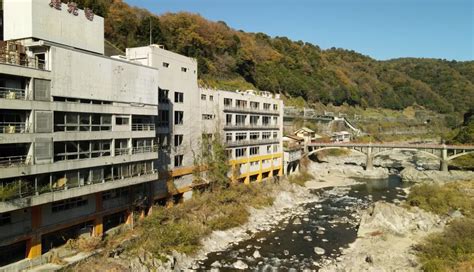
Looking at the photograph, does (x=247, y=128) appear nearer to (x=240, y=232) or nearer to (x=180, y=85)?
(x=180, y=85)

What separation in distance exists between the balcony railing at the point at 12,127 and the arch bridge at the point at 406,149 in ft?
186

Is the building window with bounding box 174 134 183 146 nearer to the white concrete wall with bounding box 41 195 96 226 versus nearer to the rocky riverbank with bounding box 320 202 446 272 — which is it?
the white concrete wall with bounding box 41 195 96 226

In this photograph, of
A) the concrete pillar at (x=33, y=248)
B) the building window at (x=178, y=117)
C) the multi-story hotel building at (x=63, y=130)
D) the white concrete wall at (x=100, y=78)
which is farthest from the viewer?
the building window at (x=178, y=117)

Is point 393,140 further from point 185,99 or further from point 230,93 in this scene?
point 185,99

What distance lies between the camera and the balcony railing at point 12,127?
20.2 m

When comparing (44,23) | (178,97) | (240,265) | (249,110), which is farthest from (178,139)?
(44,23)

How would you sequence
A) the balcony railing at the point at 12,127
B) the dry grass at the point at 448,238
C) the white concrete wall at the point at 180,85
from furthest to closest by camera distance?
the white concrete wall at the point at 180,85 < the dry grass at the point at 448,238 < the balcony railing at the point at 12,127

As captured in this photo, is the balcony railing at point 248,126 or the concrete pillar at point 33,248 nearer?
the concrete pillar at point 33,248

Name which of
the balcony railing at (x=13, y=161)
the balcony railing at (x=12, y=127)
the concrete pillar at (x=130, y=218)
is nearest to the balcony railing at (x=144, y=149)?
the concrete pillar at (x=130, y=218)

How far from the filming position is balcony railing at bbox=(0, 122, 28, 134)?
20222 mm

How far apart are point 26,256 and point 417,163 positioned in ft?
257

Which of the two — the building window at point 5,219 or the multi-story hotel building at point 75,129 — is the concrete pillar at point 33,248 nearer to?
the multi-story hotel building at point 75,129

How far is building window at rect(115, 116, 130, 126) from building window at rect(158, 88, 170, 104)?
6328 mm

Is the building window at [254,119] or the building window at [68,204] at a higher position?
the building window at [254,119]
